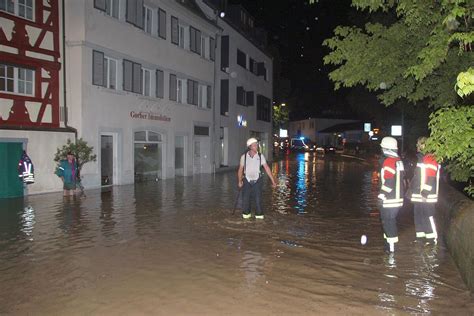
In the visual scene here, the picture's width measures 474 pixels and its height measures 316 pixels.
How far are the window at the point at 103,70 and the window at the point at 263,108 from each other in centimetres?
2352

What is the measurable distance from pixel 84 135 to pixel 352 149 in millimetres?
62571

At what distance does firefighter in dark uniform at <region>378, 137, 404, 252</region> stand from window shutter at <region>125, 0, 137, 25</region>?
16080 mm

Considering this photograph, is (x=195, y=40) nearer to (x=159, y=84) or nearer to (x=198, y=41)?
(x=198, y=41)

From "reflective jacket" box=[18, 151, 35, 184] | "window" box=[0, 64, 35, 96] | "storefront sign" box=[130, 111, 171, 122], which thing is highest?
"window" box=[0, 64, 35, 96]

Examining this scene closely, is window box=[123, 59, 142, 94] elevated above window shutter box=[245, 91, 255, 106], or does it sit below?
below

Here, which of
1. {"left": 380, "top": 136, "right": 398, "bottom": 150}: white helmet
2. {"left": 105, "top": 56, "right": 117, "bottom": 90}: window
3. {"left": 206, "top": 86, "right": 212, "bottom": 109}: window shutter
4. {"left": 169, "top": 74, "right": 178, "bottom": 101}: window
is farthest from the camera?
{"left": 206, "top": 86, "right": 212, "bottom": 109}: window shutter

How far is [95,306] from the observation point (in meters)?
5.55

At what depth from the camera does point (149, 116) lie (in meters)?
23.4

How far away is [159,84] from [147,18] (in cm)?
314

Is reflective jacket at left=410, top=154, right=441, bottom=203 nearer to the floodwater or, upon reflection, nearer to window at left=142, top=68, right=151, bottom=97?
the floodwater

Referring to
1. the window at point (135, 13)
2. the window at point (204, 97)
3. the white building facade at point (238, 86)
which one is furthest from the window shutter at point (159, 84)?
the white building facade at point (238, 86)

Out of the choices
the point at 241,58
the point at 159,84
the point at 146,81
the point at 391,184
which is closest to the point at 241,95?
the point at 241,58

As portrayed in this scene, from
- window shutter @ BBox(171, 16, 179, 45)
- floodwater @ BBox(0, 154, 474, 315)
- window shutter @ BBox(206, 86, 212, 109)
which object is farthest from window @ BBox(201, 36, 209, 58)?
floodwater @ BBox(0, 154, 474, 315)

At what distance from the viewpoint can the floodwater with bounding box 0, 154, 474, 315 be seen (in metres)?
5.66
